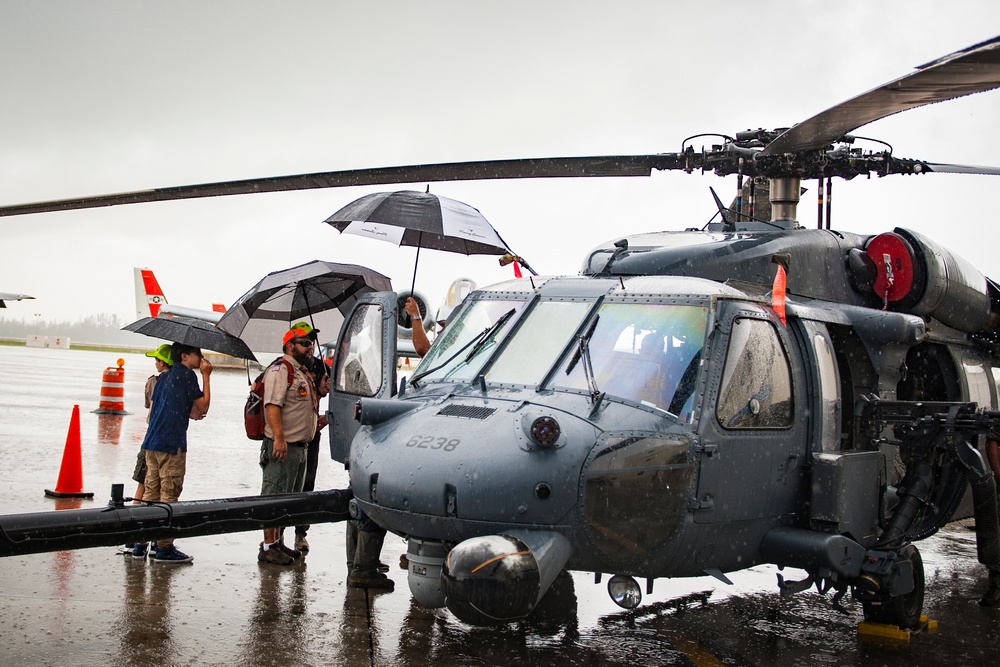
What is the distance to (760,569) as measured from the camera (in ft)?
29.7

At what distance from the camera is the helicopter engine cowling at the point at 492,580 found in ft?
15.2

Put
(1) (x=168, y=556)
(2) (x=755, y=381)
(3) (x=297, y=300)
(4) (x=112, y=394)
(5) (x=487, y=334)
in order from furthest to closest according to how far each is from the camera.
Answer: (4) (x=112, y=394) < (3) (x=297, y=300) < (1) (x=168, y=556) < (5) (x=487, y=334) < (2) (x=755, y=381)

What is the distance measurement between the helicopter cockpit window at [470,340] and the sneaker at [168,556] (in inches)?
114

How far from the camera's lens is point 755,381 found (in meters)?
5.95

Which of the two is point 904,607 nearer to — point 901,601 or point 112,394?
point 901,601

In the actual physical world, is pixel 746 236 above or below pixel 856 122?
below

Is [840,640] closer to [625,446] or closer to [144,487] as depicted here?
[625,446]

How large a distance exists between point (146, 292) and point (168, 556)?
124 ft

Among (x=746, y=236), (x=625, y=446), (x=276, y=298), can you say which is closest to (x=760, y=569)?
(x=746, y=236)

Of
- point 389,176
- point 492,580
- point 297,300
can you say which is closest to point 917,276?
point 389,176

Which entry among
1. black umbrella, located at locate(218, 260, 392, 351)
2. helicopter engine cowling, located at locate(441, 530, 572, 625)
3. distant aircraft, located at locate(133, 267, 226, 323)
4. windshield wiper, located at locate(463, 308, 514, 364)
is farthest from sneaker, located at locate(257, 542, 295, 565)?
distant aircraft, located at locate(133, 267, 226, 323)

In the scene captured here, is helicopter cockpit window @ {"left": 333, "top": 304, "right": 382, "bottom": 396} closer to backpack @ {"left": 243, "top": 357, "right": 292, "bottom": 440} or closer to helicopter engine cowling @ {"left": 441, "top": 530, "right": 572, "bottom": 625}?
backpack @ {"left": 243, "top": 357, "right": 292, "bottom": 440}

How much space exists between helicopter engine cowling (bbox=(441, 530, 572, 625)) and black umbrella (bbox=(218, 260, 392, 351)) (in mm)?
4327

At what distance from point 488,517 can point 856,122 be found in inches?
122
